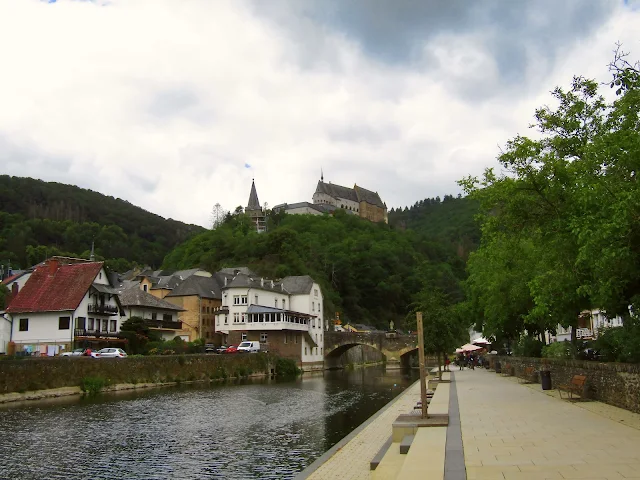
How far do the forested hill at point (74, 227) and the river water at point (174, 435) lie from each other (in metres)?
86.6

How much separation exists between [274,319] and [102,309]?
2166 centimetres

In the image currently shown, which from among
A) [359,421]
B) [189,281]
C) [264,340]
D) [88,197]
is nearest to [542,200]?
[359,421]

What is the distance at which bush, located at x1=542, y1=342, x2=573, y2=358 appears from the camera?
27947mm

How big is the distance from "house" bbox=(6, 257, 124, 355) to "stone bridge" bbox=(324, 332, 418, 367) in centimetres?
3281

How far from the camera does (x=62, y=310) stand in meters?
52.3

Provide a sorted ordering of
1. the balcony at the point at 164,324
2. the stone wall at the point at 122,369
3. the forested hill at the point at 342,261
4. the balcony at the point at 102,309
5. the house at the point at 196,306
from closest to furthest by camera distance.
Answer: the stone wall at the point at 122,369, the balcony at the point at 102,309, the balcony at the point at 164,324, the house at the point at 196,306, the forested hill at the point at 342,261

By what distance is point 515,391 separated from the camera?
27.5 meters

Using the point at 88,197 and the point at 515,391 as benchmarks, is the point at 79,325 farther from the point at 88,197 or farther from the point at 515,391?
the point at 88,197

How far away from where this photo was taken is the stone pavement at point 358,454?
13.2m

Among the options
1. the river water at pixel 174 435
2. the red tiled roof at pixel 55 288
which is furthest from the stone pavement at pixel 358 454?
the red tiled roof at pixel 55 288

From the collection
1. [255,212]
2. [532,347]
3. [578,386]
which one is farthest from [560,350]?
[255,212]

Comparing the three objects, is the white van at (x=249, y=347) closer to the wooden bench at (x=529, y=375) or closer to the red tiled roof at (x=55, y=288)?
the red tiled roof at (x=55, y=288)

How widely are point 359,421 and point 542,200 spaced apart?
1207cm

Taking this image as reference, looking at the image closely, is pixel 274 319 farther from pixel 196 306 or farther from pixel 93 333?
pixel 93 333
